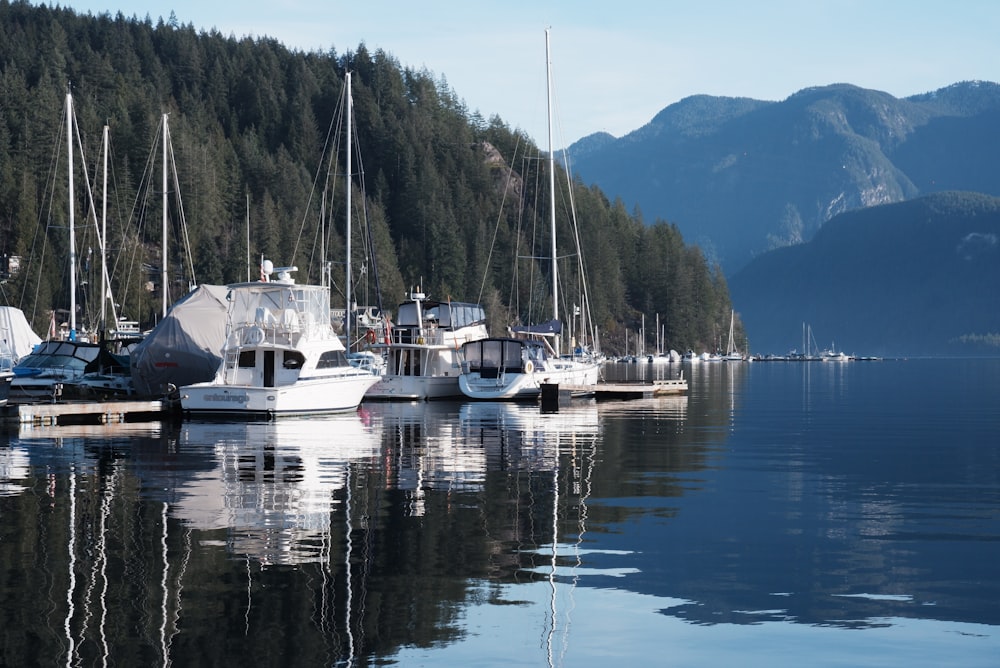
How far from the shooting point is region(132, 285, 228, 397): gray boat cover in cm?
5672

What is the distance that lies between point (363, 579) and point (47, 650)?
4.37 m

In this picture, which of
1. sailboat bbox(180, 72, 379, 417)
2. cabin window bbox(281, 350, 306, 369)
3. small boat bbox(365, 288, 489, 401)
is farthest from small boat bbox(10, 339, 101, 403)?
cabin window bbox(281, 350, 306, 369)

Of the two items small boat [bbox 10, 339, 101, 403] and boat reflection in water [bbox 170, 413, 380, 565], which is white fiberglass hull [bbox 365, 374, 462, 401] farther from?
boat reflection in water [bbox 170, 413, 380, 565]

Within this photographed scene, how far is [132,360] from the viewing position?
57.7 m

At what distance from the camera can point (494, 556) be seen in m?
18.4

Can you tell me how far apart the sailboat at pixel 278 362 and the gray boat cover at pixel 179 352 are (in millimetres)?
5523

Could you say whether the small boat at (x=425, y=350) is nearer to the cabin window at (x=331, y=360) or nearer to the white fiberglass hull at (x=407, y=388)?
the white fiberglass hull at (x=407, y=388)

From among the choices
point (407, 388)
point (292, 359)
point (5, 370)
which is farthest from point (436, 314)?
point (292, 359)

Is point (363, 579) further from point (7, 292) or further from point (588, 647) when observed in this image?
point (7, 292)

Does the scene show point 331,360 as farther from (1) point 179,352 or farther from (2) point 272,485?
(2) point 272,485

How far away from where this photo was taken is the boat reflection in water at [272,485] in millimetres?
19406

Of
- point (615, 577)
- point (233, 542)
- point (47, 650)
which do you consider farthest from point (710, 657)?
point (233, 542)

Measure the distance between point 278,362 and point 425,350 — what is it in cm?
2075

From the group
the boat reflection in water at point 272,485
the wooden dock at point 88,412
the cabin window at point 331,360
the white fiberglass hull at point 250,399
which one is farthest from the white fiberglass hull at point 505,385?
the boat reflection in water at point 272,485
